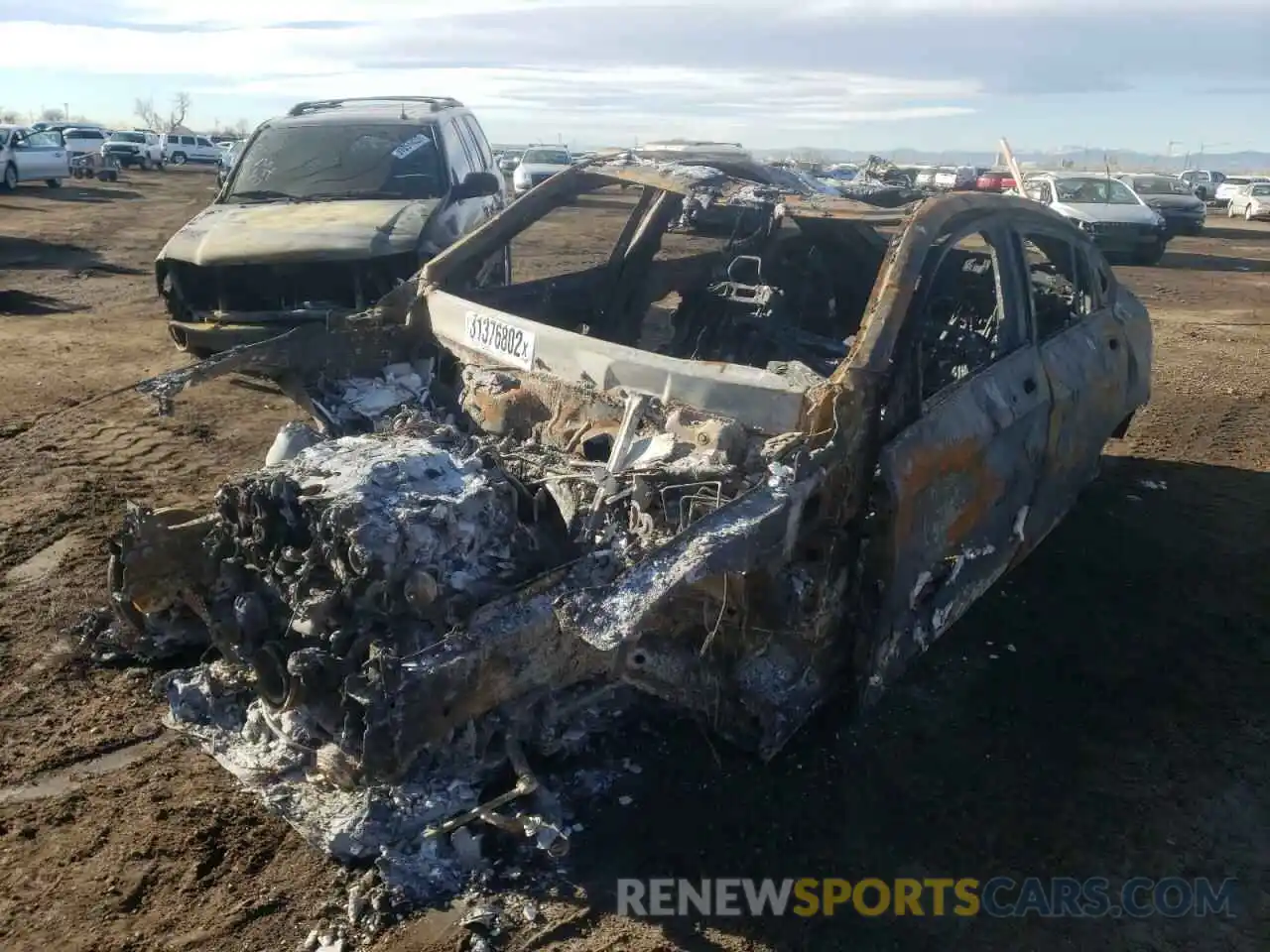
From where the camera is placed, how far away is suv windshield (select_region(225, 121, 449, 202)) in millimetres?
8086

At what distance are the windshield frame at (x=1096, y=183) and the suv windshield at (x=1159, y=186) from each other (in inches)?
176

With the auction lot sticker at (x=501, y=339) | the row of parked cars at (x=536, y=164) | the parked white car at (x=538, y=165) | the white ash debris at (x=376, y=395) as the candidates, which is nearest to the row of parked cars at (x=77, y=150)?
the row of parked cars at (x=536, y=164)

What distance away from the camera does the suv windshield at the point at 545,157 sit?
2861 centimetres

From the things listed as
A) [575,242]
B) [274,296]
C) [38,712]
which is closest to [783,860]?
[38,712]

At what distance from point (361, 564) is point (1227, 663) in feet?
11.2

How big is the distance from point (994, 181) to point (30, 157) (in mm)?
24323

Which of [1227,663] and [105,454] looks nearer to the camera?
[1227,663]

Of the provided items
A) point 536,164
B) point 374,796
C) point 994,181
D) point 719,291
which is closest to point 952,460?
point 719,291

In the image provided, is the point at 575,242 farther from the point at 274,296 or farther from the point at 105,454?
the point at 105,454

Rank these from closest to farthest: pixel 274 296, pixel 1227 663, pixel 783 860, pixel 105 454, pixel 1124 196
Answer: pixel 783 860
pixel 1227 663
pixel 105 454
pixel 274 296
pixel 1124 196

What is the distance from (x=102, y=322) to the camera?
35.2 ft

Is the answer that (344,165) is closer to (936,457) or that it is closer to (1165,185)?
(936,457)

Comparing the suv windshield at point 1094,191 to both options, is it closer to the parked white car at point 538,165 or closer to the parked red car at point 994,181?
the parked red car at point 994,181

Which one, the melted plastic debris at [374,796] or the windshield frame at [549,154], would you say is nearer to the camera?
the melted plastic debris at [374,796]
